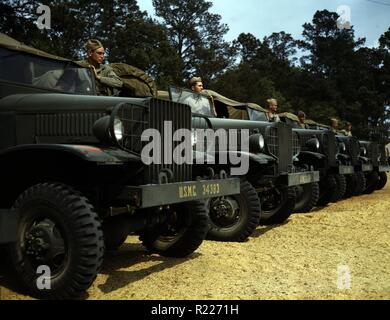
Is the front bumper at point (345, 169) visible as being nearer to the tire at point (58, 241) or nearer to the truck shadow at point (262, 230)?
the truck shadow at point (262, 230)

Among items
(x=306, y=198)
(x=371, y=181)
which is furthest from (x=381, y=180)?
(x=306, y=198)


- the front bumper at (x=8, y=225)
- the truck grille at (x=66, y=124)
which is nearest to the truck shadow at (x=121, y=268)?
the front bumper at (x=8, y=225)

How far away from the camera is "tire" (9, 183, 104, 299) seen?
342 cm

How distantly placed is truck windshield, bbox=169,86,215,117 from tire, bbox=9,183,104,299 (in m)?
3.20

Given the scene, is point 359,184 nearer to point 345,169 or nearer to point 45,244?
point 345,169

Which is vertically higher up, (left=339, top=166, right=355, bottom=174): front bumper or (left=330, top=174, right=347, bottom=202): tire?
(left=339, top=166, right=355, bottom=174): front bumper

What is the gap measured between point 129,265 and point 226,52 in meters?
33.3

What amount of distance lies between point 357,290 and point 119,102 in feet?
6.99

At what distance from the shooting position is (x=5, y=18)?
768 inches

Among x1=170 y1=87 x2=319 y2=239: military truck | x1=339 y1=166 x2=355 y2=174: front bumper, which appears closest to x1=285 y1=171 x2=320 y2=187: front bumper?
x1=170 y1=87 x2=319 y2=239: military truck

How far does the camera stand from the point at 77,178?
3811 mm

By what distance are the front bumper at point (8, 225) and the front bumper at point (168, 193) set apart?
715 millimetres

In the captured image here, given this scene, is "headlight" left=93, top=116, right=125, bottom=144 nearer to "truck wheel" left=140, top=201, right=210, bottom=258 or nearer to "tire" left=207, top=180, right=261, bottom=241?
"truck wheel" left=140, top=201, right=210, bottom=258
